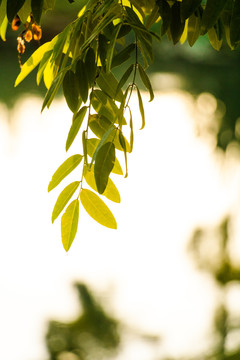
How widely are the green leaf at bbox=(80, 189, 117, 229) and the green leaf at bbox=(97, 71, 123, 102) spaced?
3.2 inches

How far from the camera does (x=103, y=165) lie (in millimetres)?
375

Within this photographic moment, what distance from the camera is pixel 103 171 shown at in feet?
1.22

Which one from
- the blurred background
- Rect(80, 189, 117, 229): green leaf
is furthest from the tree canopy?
the blurred background

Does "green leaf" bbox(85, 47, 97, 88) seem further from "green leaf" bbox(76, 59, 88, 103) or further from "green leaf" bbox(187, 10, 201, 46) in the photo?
"green leaf" bbox(187, 10, 201, 46)

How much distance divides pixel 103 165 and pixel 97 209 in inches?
3.0

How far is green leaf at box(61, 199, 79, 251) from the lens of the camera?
417 mm

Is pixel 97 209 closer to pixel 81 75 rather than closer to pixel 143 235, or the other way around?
pixel 81 75

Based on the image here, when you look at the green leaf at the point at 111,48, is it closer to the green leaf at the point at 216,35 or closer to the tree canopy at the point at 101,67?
the tree canopy at the point at 101,67

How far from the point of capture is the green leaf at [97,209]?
17.2 inches

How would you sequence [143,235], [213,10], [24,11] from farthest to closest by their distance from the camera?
[143,235] → [24,11] → [213,10]

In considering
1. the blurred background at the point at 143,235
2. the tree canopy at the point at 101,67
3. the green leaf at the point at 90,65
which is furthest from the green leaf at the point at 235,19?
the blurred background at the point at 143,235

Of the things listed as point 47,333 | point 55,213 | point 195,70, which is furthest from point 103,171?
point 195,70

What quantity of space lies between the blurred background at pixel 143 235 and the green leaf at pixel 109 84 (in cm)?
175

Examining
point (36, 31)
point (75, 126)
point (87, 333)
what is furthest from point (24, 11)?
point (87, 333)
